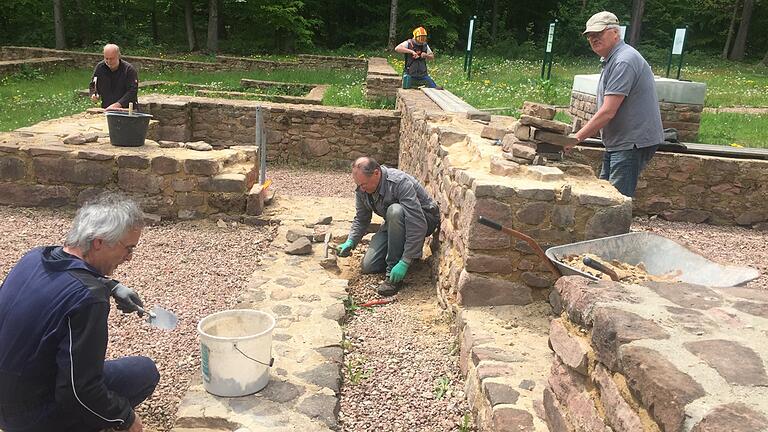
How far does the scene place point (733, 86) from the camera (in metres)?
16.2

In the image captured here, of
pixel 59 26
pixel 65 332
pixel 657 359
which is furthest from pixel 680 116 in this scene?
pixel 59 26

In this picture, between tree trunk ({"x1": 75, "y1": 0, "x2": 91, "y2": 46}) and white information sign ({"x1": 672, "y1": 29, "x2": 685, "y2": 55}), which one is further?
tree trunk ({"x1": 75, "y1": 0, "x2": 91, "y2": 46})

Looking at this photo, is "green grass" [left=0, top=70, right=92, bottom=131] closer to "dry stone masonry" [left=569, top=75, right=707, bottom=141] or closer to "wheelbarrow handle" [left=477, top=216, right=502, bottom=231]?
"wheelbarrow handle" [left=477, top=216, right=502, bottom=231]

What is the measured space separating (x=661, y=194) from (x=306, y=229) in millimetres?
4682

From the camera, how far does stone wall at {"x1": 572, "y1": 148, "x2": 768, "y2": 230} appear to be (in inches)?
293

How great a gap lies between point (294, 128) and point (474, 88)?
163 inches

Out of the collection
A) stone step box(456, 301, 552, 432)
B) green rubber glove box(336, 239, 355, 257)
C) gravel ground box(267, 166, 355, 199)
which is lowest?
gravel ground box(267, 166, 355, 199)

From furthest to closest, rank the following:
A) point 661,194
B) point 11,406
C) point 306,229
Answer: point 661,194, point 306,229, point 11,406

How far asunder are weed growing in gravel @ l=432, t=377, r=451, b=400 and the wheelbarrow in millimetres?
943

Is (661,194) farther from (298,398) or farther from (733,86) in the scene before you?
(733,86)

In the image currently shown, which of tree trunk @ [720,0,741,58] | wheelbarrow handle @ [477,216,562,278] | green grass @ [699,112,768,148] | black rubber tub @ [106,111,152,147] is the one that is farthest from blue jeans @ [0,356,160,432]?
tree trunk @ [720,0,741,58]

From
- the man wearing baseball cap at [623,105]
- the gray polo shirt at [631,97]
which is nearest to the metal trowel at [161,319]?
the man wearing baseball cap at [623,105]

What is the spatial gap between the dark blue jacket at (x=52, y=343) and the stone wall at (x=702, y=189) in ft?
21.4

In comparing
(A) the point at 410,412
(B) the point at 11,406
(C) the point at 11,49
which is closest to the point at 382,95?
(A) the point at 410,412
